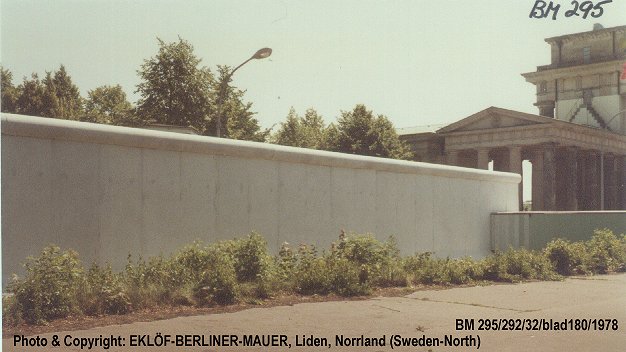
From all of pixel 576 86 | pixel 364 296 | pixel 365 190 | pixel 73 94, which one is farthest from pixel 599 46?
pixel 364 296

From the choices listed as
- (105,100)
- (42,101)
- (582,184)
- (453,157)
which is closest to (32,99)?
(42,101)

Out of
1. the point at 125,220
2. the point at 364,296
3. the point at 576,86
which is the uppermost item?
the point at 576,86

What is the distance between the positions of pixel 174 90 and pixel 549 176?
32587 millimetres

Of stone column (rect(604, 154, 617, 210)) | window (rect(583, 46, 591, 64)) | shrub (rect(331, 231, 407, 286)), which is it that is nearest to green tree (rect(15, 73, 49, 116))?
shrub (rect(331, 231, 407, 286))

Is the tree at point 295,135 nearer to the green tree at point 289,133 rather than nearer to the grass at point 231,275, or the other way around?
the green tree at point 289,133

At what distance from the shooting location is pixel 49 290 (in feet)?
30.7

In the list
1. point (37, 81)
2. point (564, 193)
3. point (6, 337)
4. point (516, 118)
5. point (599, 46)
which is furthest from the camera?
point (599, 46)

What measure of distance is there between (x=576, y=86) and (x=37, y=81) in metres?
56.5

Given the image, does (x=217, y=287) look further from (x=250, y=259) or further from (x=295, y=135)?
(x=295, y=135)

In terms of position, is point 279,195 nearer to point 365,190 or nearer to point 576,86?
point 365,190

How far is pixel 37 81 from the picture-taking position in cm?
4953

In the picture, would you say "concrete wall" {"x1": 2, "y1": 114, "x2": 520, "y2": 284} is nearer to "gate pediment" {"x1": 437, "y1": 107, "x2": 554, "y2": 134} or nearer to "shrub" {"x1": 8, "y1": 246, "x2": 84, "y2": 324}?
"shrub" {"x1": 8, "y1": 246, "x2": 84, "y2": 324}

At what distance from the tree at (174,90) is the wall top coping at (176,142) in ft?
101

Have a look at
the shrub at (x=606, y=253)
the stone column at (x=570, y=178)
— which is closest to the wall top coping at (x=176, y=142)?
the shrub at (x=606, y=253)
